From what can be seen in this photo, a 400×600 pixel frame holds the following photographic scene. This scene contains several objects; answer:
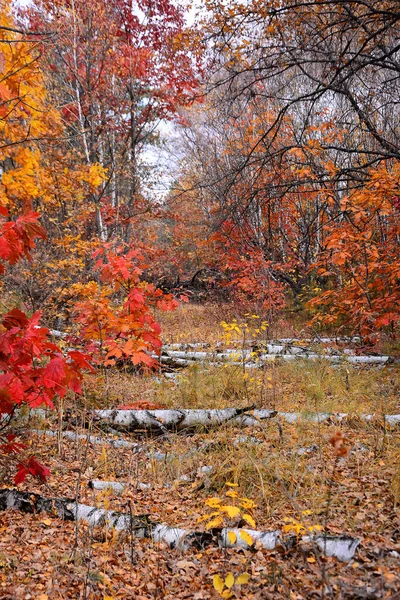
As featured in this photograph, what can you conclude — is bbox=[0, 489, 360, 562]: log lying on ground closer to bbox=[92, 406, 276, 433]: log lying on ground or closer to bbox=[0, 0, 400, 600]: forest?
bbox=[0, 0, 400, 600]: forest

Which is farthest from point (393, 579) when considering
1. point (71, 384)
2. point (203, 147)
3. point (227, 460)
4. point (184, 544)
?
point (203, 147)

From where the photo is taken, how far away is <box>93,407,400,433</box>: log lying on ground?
3654mm

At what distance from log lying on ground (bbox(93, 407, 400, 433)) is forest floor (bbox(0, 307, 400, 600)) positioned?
3.2 inches

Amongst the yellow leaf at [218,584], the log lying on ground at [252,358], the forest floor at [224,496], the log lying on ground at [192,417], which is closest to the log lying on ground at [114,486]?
the forest floor at [224,496]

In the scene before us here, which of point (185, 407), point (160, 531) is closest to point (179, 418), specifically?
point (185, 407)

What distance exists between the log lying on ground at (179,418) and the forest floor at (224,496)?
9cm

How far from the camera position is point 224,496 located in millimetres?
2602

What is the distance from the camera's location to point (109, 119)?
9.92 meters

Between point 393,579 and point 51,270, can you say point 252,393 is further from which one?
point 51,270

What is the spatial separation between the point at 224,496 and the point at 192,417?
121 cm

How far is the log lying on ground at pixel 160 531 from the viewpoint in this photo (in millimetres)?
1933

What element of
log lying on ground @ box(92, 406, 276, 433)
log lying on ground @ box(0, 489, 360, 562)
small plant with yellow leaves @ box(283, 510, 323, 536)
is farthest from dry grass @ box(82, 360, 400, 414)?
log lying on ground @ box(0, 489, 360, 562)

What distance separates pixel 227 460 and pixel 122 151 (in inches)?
369

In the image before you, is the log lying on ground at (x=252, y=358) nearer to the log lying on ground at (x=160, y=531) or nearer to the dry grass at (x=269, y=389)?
the dry grass at (x=269, y=389)
